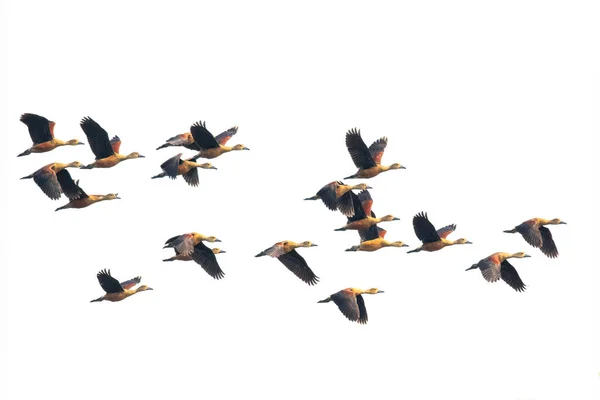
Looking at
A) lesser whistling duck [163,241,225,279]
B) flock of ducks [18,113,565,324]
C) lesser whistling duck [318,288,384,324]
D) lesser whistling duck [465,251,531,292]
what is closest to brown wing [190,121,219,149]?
flock of ducks [18,113,565,324]

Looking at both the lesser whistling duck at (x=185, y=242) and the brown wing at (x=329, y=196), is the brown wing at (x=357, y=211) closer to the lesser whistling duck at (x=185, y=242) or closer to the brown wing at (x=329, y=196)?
the brown wing at (x=329, y=196)

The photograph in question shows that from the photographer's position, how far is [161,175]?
277 feet

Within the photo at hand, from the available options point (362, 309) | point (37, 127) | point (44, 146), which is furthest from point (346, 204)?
point (37, 127)

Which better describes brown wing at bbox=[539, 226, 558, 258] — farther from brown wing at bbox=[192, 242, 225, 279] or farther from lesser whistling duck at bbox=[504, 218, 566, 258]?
brown wing at bbox=[192, 242, 225, 279]

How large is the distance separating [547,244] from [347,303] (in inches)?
325

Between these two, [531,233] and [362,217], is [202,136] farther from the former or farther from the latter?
[531,233]

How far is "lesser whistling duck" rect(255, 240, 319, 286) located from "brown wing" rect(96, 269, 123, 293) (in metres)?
5.42

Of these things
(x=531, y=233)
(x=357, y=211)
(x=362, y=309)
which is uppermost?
(x=357, y=211)

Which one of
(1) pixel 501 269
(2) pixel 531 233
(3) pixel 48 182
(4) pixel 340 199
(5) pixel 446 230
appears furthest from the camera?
(5) pixel 446 230

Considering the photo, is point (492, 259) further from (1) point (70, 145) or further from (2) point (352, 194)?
(1) point (70, 145)

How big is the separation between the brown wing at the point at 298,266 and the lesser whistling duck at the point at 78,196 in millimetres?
6708

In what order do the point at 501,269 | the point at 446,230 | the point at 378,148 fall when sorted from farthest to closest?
the point at 378,148 < the point at 446,230 < the point at 501,269

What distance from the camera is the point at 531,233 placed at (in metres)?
84.7

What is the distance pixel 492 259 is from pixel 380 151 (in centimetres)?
697
